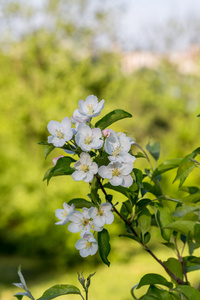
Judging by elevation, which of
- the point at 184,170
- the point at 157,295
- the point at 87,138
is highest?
the point at 87,138

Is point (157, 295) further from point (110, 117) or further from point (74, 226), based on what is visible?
point (110, 117)

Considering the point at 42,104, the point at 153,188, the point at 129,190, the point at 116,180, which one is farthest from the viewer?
the point at 42,104

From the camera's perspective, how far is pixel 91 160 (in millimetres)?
686

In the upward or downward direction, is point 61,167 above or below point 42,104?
below

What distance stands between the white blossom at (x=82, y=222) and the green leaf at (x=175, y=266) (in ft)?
0.72

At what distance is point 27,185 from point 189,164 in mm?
5315

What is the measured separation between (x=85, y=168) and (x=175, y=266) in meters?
0.34

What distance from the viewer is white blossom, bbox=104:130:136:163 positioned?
0.69 meters

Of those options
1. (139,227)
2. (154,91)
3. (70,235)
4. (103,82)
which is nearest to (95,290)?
(70,235)

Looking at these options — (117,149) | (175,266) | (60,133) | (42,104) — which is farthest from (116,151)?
(42,104)

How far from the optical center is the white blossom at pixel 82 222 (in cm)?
73

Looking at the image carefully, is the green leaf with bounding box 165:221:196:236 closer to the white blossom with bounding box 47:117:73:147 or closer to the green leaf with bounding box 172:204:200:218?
the green leaf with bounding box 172:204:200:218

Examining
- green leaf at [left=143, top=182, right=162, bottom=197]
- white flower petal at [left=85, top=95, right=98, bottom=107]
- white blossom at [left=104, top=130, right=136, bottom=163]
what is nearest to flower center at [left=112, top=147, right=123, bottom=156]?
white blossom at [left=104, top=130, right=136, bottom=163]

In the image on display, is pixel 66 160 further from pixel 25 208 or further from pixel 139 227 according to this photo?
pixel 25 208
